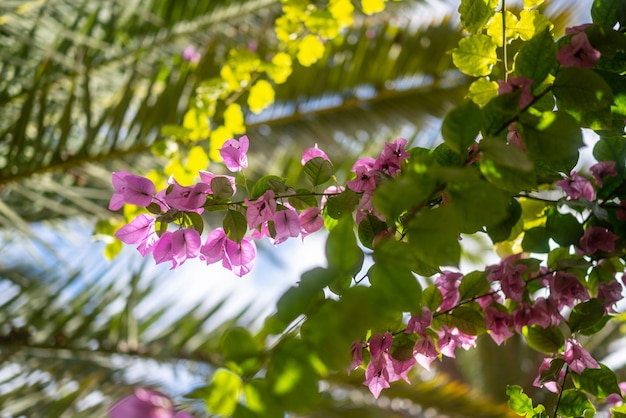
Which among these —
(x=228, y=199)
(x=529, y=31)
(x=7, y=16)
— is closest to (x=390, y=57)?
(x=7, y=16)

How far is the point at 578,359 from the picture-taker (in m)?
0.51

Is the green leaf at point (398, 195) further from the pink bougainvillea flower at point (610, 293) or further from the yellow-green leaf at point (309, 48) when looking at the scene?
the yellow-green leaf at point (309, 48)

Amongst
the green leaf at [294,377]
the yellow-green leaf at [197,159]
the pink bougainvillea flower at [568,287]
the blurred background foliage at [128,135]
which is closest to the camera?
the green leaf at [294,377]

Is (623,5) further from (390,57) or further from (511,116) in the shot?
(390,57)

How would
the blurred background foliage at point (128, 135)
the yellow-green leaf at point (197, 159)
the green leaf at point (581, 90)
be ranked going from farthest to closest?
the blurred background foliage at point (128, 135) → the yellow-green leaf at point (197, 159) → the green leaf at point (581, 90)

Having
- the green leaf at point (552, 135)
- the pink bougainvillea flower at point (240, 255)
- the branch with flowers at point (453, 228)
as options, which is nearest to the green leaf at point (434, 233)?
the branch with flowers at point (453, 228)

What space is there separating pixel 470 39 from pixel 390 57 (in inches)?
52.7

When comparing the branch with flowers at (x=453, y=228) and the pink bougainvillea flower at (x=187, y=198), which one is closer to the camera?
the branch with flowers at (x=453, y=228)

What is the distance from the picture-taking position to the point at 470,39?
1.70 feet

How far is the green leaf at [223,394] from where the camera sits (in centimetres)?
30

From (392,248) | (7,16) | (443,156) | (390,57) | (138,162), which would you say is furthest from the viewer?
(390,57)

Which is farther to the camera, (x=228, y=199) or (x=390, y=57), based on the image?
(x=390, y=57)

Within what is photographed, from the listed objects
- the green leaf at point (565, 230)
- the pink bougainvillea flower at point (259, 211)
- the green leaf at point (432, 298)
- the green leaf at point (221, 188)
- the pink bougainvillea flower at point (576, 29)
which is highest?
the pink bougainvillea flower at point (576, 29)

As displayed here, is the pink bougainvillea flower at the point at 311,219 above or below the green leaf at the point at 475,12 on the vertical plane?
below
